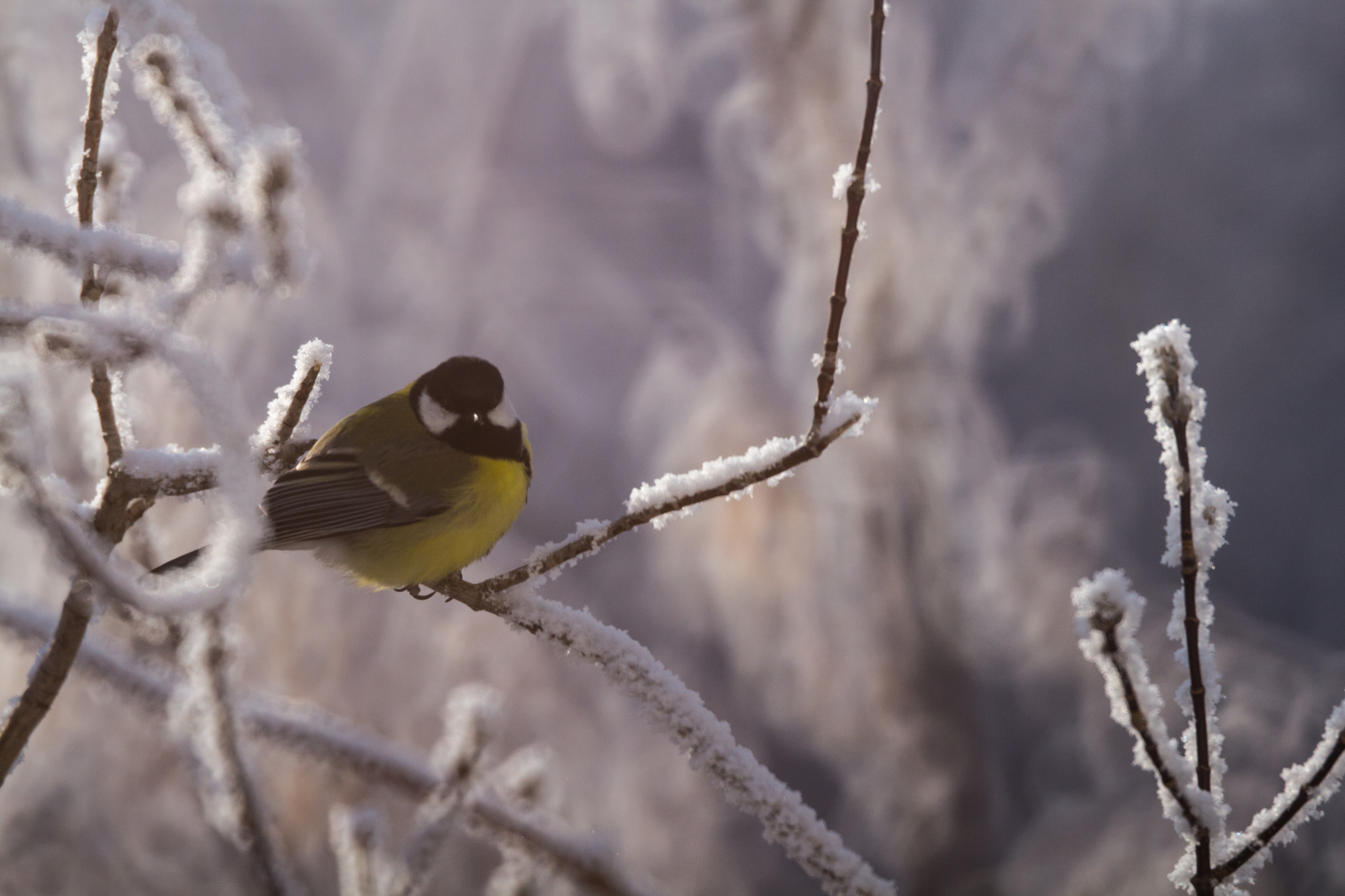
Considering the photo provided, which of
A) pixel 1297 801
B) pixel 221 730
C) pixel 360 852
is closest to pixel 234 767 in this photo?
pixel 221 730

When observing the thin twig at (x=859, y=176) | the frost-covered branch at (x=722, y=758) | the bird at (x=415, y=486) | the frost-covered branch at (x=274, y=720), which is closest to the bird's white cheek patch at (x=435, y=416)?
the bird at (x=415, y=486)

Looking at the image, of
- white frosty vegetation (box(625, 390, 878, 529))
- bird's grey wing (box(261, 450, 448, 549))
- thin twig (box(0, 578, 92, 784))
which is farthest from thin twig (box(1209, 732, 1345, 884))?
bird's grey wing (box(261, 450, 448, 549))

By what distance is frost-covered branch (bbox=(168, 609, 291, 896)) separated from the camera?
23.8 inches

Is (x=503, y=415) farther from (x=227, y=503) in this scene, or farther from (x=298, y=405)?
(x=227, y=503)

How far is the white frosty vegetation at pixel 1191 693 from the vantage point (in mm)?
483

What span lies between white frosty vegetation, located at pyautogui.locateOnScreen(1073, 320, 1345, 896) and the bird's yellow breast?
677 mm

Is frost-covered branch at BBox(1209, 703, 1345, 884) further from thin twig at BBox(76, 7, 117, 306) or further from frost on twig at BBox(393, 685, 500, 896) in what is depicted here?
thin twig at BBox(76, 7, 117, 306)

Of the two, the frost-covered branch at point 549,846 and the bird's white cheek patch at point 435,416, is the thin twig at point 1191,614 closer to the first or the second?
the frost-covered branch at point 549,846

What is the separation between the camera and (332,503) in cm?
99

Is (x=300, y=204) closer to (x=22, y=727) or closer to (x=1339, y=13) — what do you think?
(x=22, y=727)

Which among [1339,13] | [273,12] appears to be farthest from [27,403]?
[1339,13]

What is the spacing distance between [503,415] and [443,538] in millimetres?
165

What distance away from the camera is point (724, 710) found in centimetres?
203

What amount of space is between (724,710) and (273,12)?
2068 millimetres
